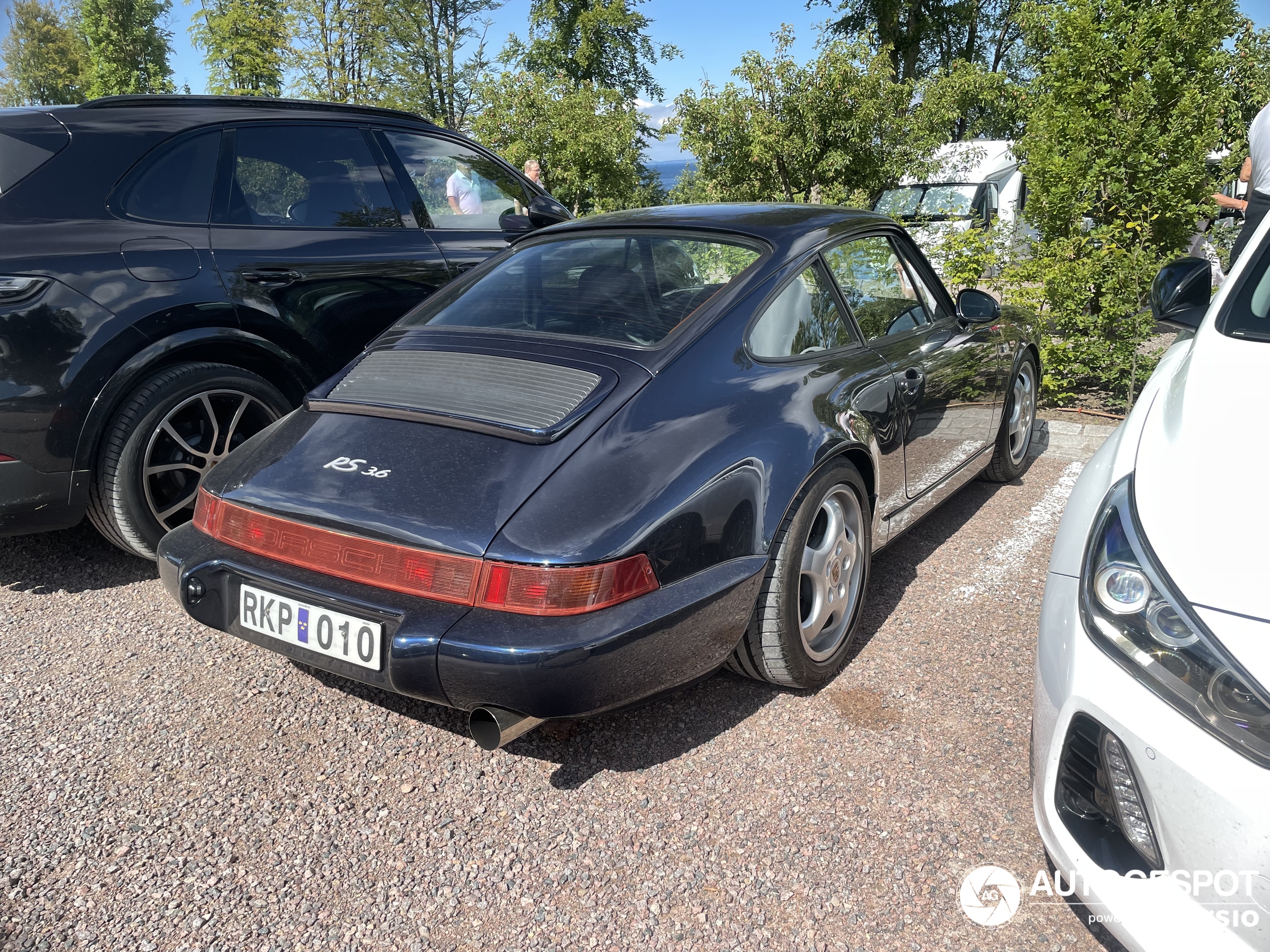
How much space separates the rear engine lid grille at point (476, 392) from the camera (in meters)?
2.37

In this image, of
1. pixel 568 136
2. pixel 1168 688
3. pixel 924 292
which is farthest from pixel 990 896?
pixel 568 136

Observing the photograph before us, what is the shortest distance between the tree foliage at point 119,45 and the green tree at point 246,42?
13.9 metres

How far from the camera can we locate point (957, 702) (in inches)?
107

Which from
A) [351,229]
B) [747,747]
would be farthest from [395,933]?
[351,229]

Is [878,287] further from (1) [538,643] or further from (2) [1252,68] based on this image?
(2) [1252,68]

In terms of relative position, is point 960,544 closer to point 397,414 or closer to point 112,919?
point 397,414

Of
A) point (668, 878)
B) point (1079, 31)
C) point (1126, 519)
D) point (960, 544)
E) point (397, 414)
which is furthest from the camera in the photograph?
point (1079, 31)

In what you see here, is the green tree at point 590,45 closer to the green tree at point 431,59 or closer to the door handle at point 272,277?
the green tree at point 431,59

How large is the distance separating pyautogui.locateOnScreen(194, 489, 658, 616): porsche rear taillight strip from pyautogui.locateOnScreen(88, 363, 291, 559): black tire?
1.47 meters

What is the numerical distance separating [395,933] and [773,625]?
1.21 m

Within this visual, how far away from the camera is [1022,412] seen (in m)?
4.69

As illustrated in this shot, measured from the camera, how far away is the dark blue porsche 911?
2.07 meters

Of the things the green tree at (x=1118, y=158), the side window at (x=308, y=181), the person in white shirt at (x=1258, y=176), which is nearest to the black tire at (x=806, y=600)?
the side window at (x=308, y=181)

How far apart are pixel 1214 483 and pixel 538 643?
1398 millimetres
